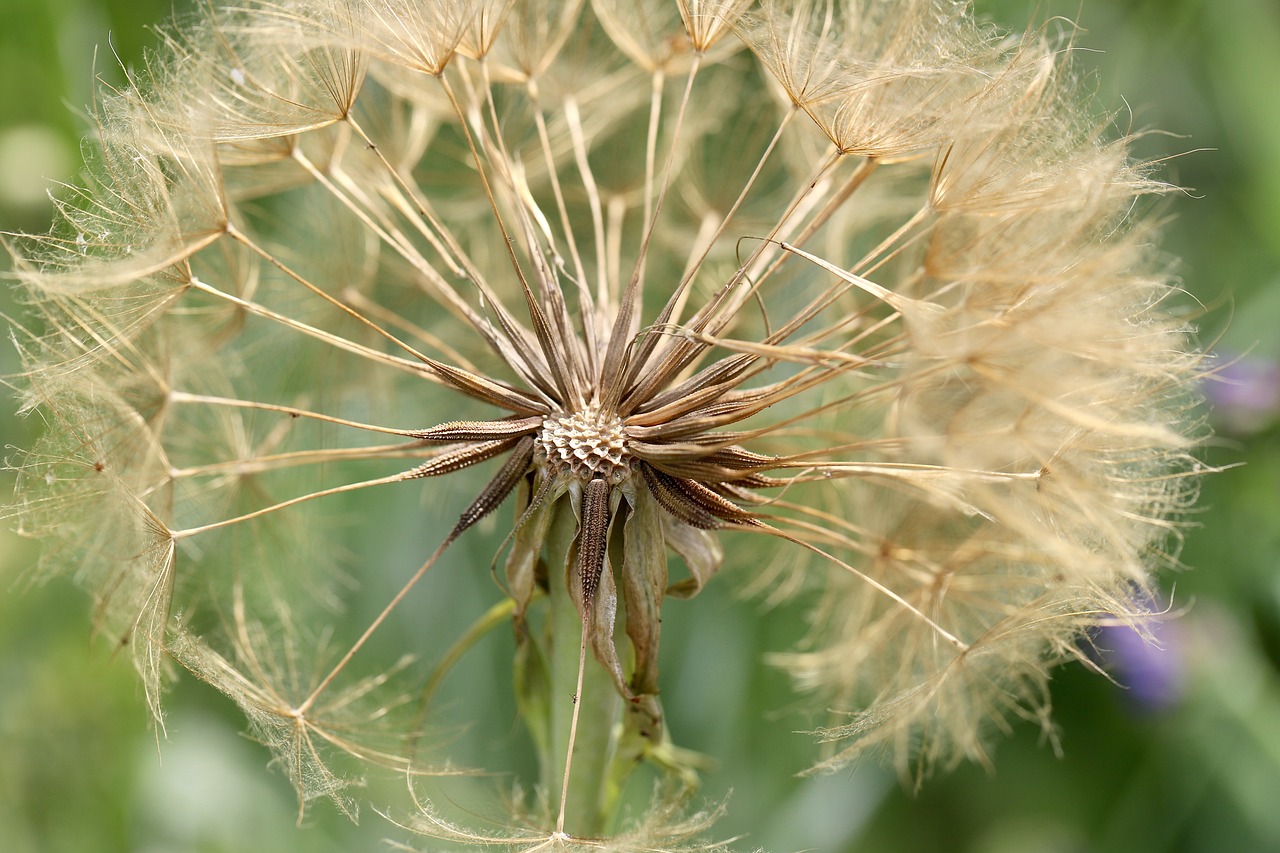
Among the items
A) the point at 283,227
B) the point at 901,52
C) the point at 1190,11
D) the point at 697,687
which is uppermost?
the point at 1190,11

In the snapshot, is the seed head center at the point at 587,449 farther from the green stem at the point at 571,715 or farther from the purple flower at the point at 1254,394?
the purple flower at the point at 1254,394

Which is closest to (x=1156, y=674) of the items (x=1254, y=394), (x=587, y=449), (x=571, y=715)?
(x=1254, y=394)

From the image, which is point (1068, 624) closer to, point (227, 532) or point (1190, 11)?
point (227, 532)

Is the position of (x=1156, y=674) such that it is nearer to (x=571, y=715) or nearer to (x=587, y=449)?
(x=571, y=715)

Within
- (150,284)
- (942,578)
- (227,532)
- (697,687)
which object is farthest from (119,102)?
(697,687)

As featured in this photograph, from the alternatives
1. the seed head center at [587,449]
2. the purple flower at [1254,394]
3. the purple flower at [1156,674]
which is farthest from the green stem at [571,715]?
the purple flower at [1254,394]

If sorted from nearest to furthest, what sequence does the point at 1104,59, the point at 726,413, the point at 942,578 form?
the point at 726,413
the point at 942,578
the point at 1104,59

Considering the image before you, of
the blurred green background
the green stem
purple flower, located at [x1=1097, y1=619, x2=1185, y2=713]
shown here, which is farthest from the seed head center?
purple flower, located at [x1=1097, y1=619, x2=1185, y2=713]
